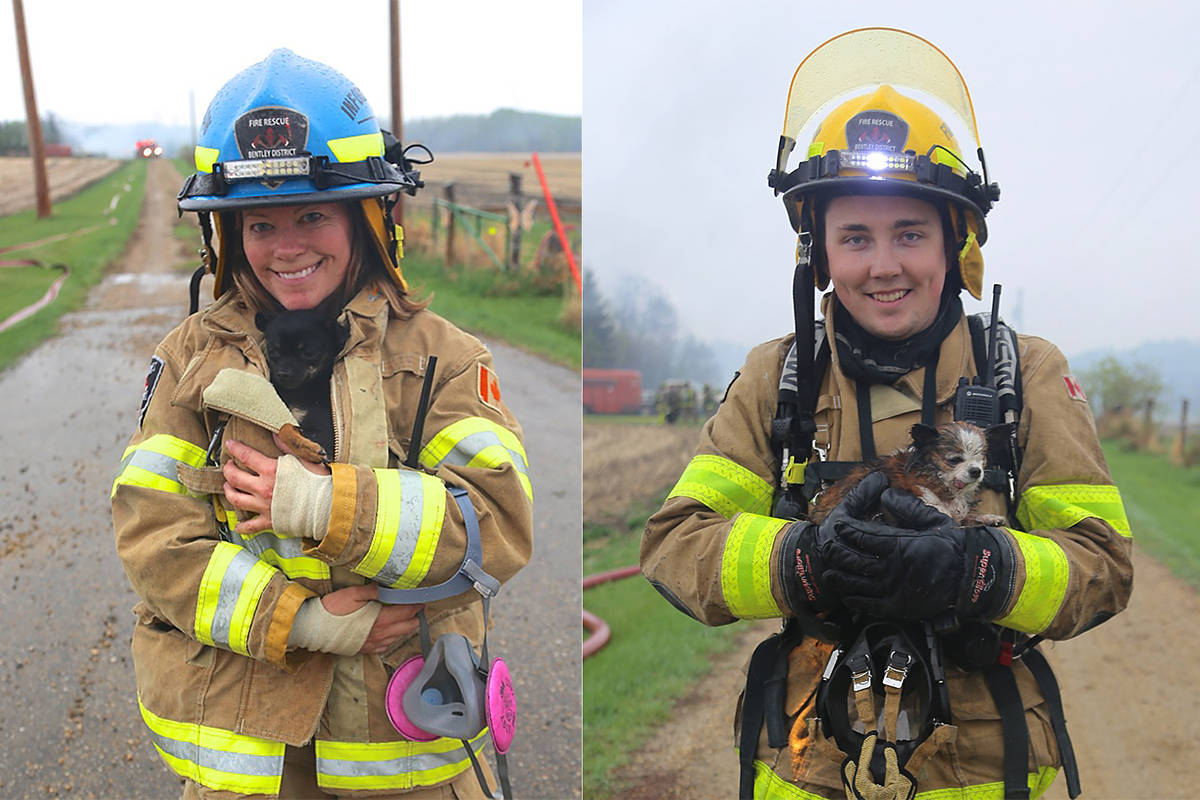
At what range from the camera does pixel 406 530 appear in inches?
79.5

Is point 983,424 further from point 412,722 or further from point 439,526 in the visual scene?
point 412,722

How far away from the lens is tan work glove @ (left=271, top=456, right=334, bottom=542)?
1.95 meters

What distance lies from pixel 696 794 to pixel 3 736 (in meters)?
2.99

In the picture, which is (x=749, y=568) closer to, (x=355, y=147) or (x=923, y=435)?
(x=923, y=435)

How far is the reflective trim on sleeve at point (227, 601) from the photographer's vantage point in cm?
205

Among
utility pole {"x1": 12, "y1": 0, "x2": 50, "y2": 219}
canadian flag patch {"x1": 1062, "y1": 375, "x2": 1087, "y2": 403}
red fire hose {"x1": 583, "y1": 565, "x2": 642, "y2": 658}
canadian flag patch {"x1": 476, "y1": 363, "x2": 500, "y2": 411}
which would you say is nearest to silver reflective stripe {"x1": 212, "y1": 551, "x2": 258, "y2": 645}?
canadian flag patch {"x1": 476, "y1": 363, "x2": 500, "y2": 411}

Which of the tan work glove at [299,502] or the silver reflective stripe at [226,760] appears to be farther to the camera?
the silver reflective stripe at [226,760]

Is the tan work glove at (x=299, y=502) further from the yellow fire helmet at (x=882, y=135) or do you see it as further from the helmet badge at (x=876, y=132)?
the helmet badge at (x=876, y=132)

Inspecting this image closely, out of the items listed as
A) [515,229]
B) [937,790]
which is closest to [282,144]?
[937,790]

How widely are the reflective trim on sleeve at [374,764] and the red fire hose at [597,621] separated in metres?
2.37

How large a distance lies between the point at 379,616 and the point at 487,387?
2.16 ft

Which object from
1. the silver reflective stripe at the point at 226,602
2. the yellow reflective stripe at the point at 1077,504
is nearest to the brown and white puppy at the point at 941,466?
the yellow reflective stripe at the point at 1077,504

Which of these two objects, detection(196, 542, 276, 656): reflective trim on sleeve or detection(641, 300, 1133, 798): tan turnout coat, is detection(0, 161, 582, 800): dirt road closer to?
detection(196, 542, 276, 656): reflective trim on sleeve

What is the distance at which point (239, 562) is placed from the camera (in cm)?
208
